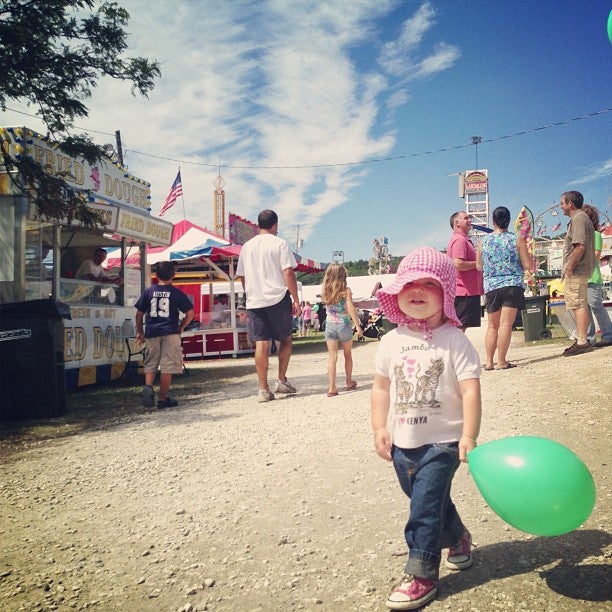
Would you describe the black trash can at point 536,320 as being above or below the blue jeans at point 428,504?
above

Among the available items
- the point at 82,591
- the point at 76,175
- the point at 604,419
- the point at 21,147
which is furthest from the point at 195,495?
the point at 76,175

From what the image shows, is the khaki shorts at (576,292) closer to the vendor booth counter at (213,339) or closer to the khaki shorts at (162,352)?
the khaki shorts at (162,352)

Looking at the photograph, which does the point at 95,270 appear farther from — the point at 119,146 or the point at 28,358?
the point at 119,146

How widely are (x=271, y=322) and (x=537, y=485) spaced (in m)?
4.81

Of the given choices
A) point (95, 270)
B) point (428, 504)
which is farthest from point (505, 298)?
point (95, 270)

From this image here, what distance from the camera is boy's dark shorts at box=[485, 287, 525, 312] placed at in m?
6.57


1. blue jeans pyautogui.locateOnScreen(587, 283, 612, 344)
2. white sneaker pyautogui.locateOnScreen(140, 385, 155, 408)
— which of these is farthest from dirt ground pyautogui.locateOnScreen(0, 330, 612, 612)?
blue jeans pyautogui.locateOnScreen(587, 283, 612, 344)

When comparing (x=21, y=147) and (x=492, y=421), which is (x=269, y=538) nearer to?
(x=492, y=421)

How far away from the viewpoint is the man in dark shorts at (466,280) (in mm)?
6520

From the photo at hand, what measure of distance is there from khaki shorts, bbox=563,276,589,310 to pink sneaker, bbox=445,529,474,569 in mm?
5323

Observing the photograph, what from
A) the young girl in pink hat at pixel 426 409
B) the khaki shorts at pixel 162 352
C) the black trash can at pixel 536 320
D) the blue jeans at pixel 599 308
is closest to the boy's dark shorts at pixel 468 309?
the blue jeans at pixel 599 308

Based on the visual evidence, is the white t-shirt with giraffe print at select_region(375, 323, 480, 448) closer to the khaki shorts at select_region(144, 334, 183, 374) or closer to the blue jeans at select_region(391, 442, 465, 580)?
the blue jeans at select_region(391, 442, 465, 580)

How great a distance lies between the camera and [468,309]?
6527mm

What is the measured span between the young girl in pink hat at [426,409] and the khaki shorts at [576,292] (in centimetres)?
517
